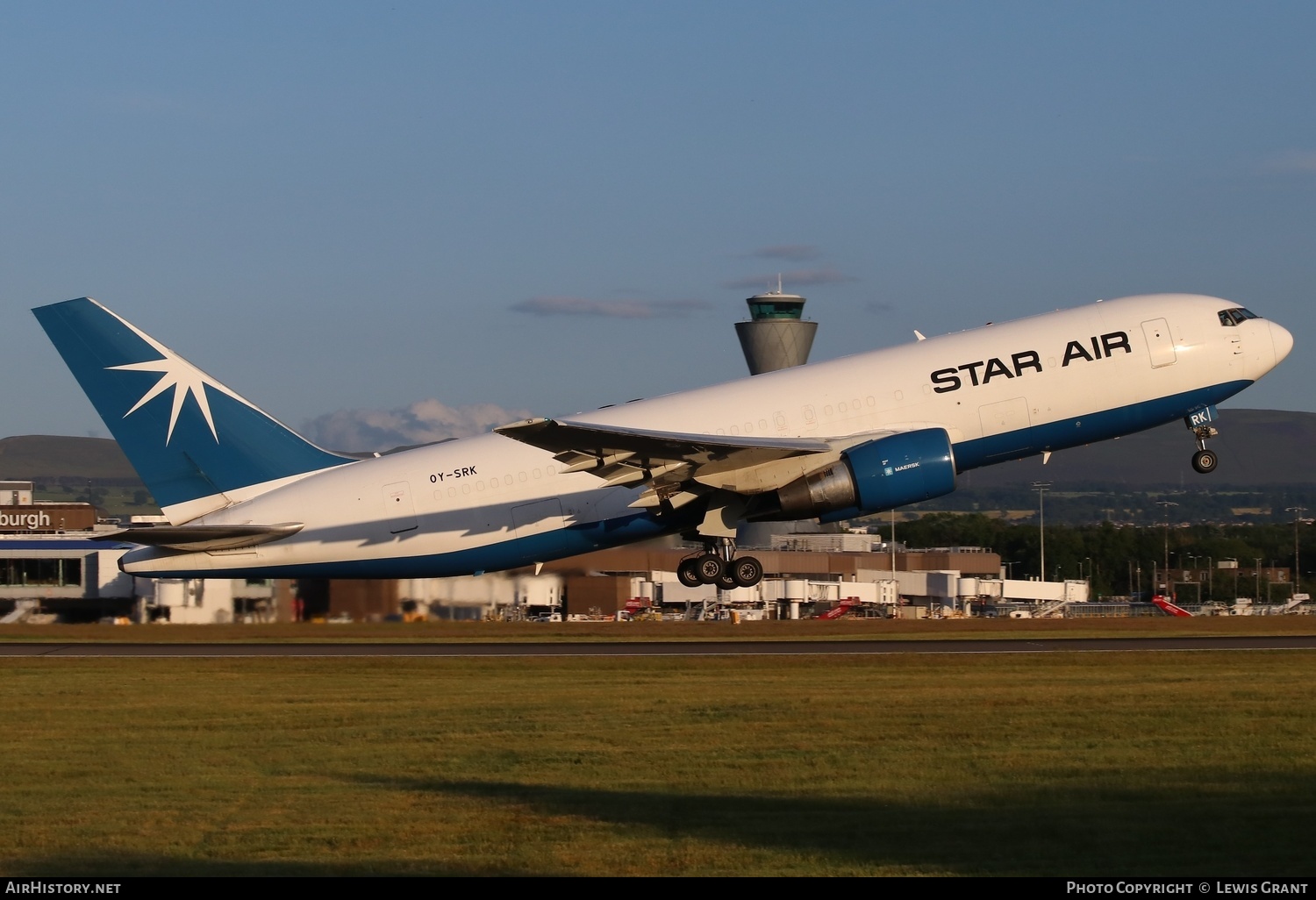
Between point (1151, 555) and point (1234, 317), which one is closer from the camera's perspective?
point (1234, 317)

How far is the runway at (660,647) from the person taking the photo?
124 feet

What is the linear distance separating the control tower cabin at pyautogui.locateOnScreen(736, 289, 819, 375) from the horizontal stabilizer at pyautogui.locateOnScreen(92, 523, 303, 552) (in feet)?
469

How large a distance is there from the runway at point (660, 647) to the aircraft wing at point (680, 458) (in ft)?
17.7

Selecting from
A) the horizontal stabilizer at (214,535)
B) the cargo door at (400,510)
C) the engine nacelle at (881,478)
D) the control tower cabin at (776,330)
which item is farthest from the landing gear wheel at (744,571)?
the control tower cabin at (776,330)

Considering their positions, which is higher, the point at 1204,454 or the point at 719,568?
the point at 1204,454

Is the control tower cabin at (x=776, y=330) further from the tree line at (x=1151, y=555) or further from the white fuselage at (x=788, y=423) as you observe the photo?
the white fuselage at (x=788, y=423)

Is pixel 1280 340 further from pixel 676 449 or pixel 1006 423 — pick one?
pixel 676 449

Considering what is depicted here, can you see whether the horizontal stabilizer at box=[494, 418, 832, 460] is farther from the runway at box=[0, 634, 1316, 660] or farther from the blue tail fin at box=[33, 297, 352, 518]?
the blue tail fin at box=[33, 297, 352, 518]

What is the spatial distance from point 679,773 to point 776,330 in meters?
160

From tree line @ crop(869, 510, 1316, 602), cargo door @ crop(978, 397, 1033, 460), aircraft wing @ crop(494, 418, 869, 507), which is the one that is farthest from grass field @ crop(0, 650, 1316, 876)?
tree line @ crop(869, 510, 1316, 602)

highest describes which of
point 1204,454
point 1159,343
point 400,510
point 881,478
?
point 1159,343

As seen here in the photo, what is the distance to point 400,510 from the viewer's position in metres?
35.5

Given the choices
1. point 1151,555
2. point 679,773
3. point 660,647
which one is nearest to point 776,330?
point 1151,555
